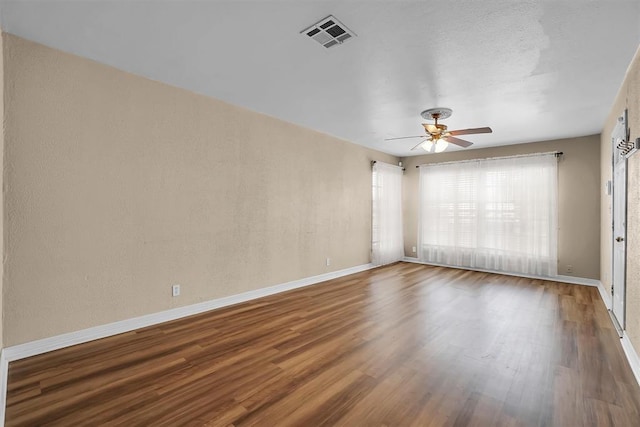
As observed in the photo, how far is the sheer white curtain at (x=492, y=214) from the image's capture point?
5840 mm

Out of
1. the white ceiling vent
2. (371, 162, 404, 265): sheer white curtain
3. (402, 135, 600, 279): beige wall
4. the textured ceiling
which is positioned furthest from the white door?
(371, 162, 404, 265): sheer white curtain

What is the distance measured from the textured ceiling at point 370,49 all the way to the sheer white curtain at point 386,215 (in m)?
2.80

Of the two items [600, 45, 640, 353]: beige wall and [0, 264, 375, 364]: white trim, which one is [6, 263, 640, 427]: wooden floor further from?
[600, 45, 640, 353]: beige wall

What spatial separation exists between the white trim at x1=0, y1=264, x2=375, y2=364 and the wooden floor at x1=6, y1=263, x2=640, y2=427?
95mm

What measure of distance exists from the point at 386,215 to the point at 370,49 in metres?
4.79

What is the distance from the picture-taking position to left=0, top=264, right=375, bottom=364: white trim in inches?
104

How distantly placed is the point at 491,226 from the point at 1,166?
7200mm

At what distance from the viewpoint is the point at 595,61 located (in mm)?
2867

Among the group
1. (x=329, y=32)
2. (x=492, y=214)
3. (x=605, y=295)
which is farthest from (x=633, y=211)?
(x=492, y=214)

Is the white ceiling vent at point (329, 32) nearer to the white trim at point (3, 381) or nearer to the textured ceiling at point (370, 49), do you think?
the textured ceiling at point (370, 49)

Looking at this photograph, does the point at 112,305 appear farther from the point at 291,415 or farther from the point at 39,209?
the point at 291,415

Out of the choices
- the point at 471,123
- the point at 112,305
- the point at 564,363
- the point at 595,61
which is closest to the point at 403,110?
the point at 471,123

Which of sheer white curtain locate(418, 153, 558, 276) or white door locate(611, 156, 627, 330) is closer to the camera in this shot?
white door locate(611, 156, 627, 330)

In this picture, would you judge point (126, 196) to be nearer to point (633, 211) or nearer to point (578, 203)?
point (633, 211)
